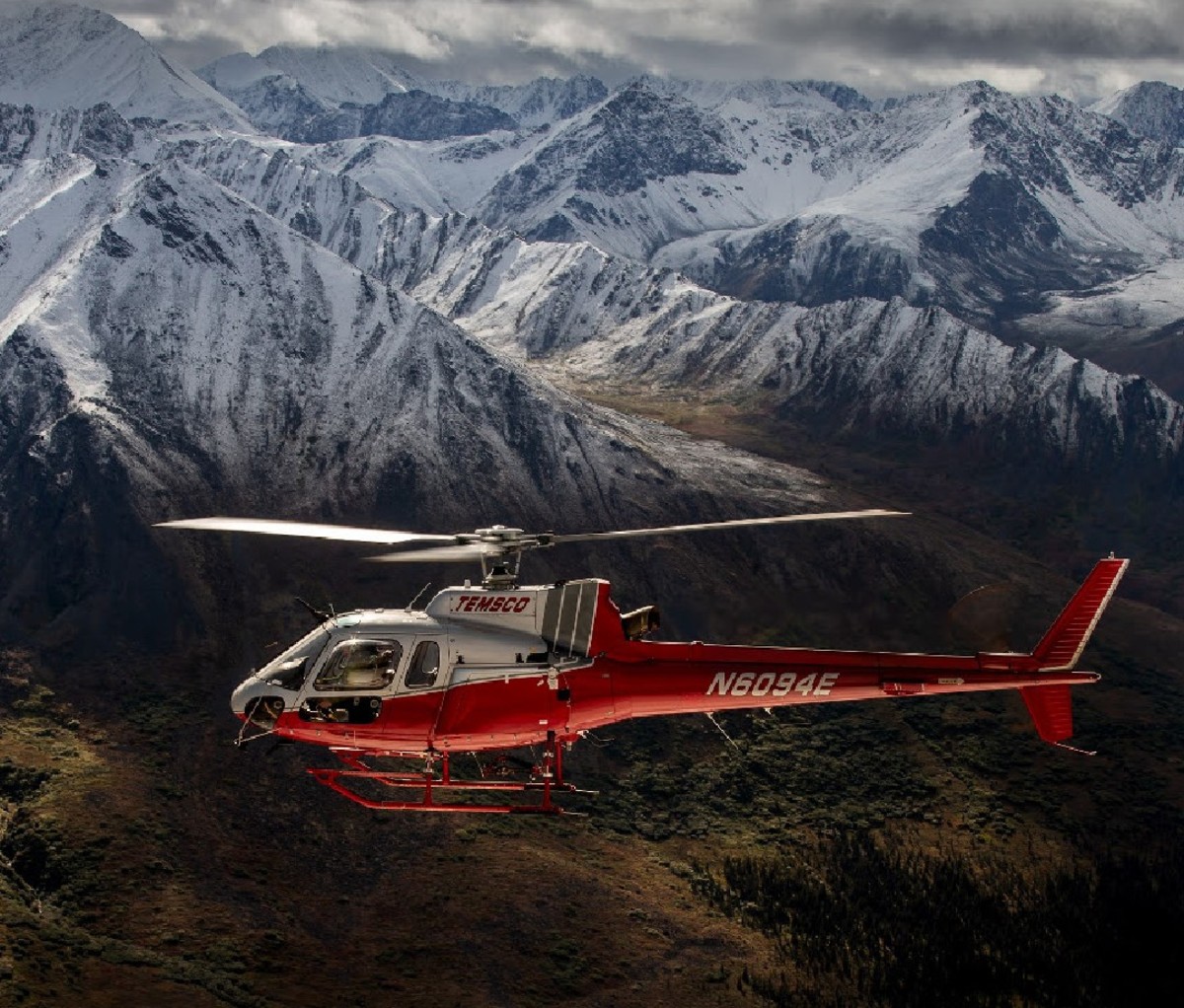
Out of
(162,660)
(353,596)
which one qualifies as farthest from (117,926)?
(353,596)

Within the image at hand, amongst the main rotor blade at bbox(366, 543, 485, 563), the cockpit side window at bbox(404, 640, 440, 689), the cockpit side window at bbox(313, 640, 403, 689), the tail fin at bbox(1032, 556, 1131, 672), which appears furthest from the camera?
the tail fin at bbox(1032, 556, 1131, 672)

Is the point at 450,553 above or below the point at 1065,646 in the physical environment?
above

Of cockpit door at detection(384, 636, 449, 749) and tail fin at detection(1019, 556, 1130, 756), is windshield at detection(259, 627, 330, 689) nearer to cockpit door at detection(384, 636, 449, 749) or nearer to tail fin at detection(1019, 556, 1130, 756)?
cockpit door at detection(384, 636, 449, 749)

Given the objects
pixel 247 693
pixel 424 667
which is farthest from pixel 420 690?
pixel 247 693

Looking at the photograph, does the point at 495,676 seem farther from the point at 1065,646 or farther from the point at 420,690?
the point at 1065,646

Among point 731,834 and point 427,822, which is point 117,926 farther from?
point 731,834

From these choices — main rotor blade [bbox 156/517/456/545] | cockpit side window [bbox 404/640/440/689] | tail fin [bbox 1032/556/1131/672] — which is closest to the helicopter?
cockpit side window [bbox 404/640/440/689]
